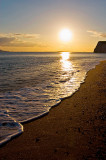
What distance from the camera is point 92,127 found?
4.37 m

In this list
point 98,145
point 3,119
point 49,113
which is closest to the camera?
point 98,145

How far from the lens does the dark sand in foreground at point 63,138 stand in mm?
3215

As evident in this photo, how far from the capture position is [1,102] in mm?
6758

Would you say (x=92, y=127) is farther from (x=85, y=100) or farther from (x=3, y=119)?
(x=3, y=119)

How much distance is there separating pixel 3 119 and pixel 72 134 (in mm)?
2611

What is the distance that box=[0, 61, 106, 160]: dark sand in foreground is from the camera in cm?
321

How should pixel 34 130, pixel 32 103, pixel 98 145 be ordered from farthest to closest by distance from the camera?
pixel 32 103 < pixel 34 130 < pixel 98 145

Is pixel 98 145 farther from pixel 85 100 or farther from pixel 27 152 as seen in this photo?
pixel 85 100

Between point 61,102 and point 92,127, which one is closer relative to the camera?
point 92,127

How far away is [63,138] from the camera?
382 centimetres

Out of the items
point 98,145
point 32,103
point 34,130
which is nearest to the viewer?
point 98,145

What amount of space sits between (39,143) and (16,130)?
101 cm

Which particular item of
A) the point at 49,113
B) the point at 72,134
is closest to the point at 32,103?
the point at 49,113

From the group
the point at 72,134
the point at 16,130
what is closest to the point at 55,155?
the point at 72,134
